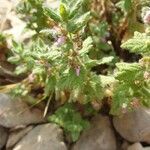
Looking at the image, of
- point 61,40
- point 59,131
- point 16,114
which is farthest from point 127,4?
point 16,114

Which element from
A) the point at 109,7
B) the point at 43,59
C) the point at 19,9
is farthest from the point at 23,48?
the point at 109,7

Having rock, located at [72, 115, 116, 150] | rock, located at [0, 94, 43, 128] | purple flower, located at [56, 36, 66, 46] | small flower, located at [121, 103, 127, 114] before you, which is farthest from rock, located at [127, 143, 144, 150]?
purple flower, located at [56, 36, 66, 46]

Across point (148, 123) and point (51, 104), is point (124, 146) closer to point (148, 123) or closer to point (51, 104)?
point (148, 123)

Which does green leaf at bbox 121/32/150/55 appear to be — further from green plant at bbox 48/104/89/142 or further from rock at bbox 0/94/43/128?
rock at bbox 0/94/43/128

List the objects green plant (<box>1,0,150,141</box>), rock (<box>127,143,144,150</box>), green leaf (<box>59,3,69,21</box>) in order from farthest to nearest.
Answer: rock (<box>127,143,144,150</box>), green plant (<box>1,0,150,141</box>), green leaf (<box>59,3,69,21</box>)

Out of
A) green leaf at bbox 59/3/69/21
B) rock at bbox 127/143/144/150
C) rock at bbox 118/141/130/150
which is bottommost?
rock at bbox 118/141/130/150
